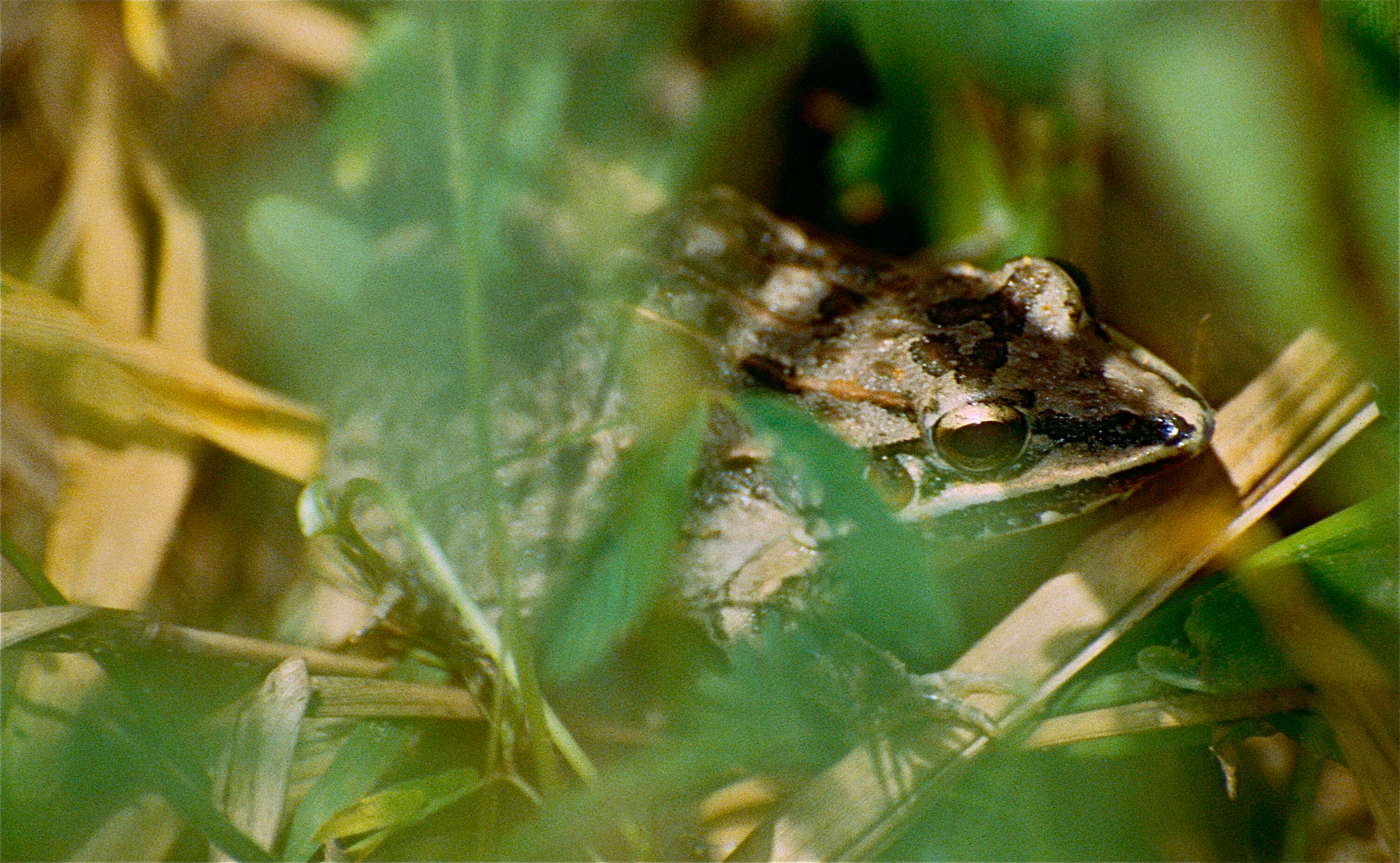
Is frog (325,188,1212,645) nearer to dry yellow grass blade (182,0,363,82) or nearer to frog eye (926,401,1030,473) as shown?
frog eye (926,401,1030,473)

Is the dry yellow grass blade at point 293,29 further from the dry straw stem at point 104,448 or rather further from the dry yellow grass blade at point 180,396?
the dry yellow grass blade at point 180,396

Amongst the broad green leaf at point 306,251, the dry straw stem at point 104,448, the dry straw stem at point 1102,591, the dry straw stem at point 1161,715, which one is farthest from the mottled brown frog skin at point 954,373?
the dry straw stem at point 104,448

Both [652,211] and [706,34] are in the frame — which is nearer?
[652,211]

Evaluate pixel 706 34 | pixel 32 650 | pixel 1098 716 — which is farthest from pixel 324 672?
pixel 706 34

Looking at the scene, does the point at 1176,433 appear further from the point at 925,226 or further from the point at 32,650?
the point at 32,650

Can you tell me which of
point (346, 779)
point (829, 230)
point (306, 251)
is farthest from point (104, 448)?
point (829, 230)

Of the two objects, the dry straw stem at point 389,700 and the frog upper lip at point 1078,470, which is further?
the dry straw stem at point 389,700

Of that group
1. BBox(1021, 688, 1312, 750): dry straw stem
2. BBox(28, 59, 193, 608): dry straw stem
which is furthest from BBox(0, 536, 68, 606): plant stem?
BBox(1021, 688, 1312, 750): dry straw stem
